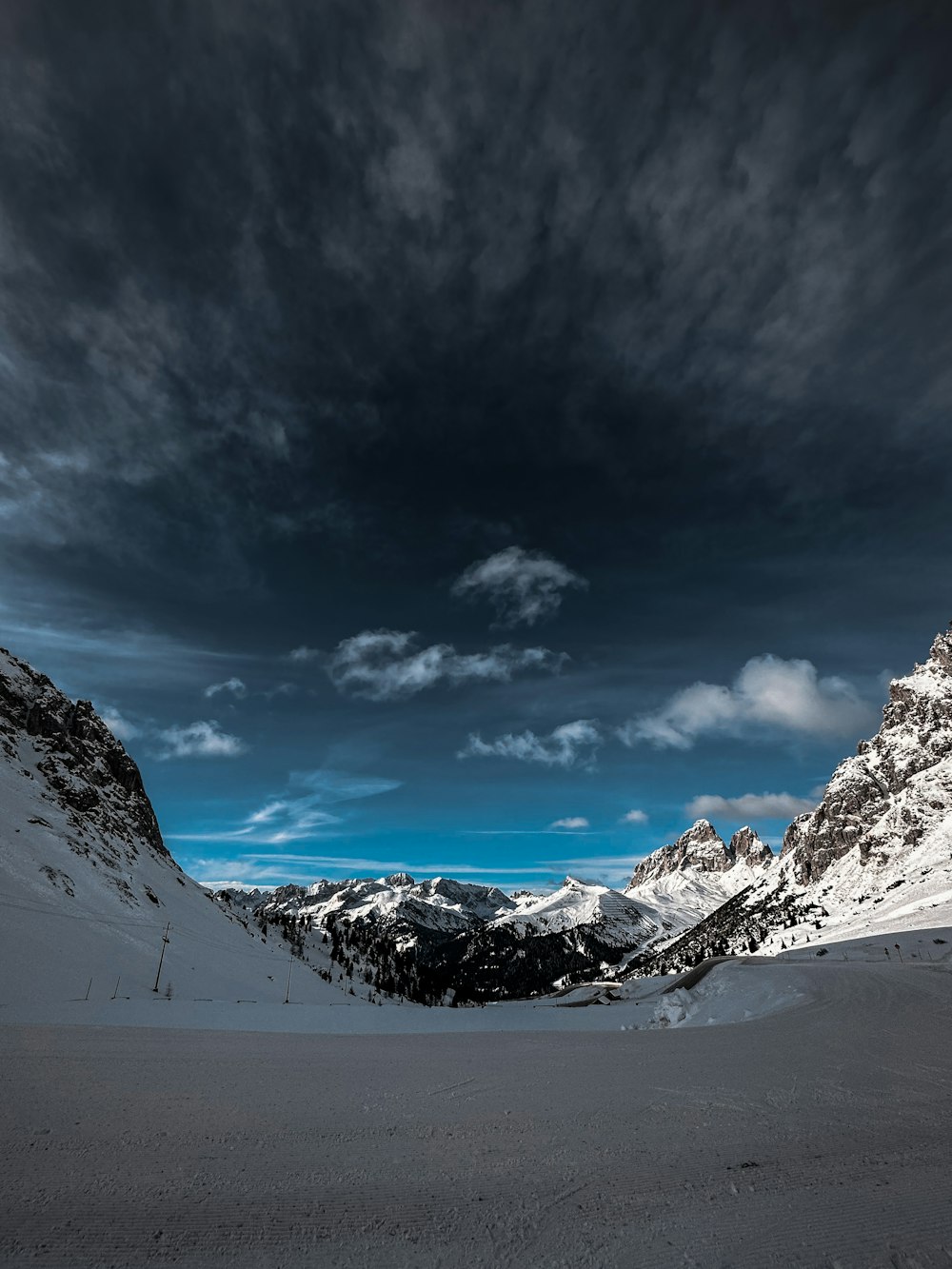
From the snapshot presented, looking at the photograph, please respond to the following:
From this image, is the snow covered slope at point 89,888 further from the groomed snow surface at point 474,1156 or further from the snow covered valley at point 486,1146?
the groomed snow surface at point 474,1156

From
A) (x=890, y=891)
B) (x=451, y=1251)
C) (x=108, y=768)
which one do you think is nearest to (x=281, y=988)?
(x=108, y=768)

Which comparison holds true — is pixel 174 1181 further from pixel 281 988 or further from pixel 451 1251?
pixel 281 988

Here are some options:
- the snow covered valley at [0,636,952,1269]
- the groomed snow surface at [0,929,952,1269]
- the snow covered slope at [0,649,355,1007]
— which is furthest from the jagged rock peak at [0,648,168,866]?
the groomed snow surface at [0,929,952,1269]

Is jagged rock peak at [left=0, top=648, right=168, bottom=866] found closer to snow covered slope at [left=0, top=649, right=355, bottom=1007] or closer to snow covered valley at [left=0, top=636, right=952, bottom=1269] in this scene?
snow covered slope at [left=0, top=649, right=355, bottom=1007]

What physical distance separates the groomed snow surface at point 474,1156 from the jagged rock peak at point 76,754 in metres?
112

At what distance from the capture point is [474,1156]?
7543 mm

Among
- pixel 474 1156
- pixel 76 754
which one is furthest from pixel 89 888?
pixel 474 1156

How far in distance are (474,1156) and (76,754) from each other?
470 feet

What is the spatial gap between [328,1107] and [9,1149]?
14.6 ft

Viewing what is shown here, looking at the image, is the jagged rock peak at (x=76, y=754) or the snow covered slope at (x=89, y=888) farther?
the jagged rock peak at (x=76, y=754)

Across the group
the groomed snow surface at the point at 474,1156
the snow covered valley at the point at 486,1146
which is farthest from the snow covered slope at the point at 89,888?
the groomed snow surface at the point at 474,1156

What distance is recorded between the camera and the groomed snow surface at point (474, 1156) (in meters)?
5.33

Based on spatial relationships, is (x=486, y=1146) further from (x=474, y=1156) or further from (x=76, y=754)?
(x=76, y=754)

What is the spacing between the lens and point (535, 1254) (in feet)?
17.1
